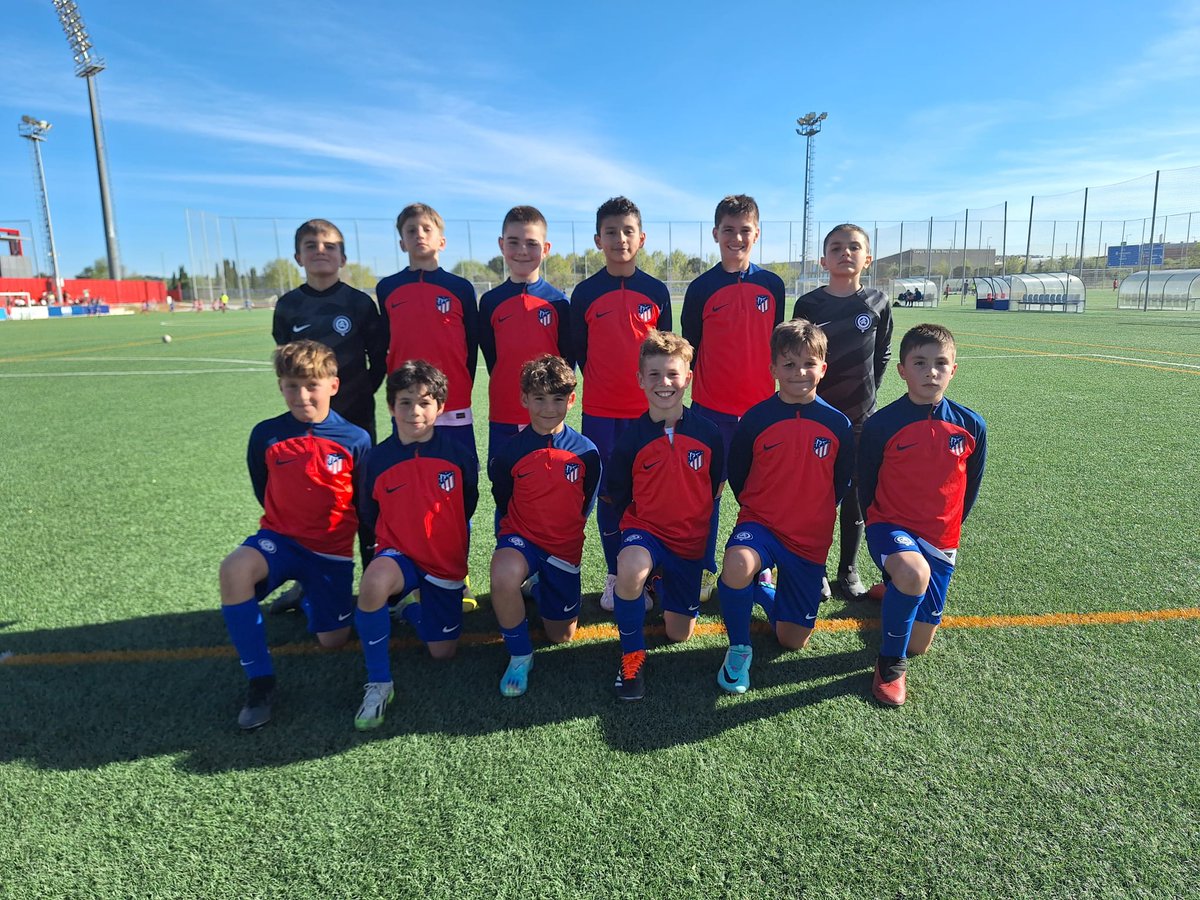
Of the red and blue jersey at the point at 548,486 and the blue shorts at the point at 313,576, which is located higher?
the red and blue jersey at the point at 548,486

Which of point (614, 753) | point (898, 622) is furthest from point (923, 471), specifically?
point (614, 753)

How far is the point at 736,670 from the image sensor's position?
2.59m

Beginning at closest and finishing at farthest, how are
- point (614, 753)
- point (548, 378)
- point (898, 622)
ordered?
point (614, 753) → point (898, 622) → point (548, 378)

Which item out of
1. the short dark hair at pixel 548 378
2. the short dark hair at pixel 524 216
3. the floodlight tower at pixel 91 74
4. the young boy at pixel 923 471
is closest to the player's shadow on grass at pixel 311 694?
the young boy at pixel 923 471

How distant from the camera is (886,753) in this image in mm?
2189

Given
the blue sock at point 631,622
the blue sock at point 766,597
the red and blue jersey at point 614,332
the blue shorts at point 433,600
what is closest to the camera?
the blue sock at point 631,622

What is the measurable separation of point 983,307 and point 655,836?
115 feet

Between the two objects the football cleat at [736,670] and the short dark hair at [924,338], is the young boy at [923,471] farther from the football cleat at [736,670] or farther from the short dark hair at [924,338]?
the football cleat at [736,670]

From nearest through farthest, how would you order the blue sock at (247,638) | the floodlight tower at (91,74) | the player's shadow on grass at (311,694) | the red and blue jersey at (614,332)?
the player's shadow on grass at (311,694) → the blue sock at (247,638) → the red and blue jersey at (614,332) → the floodlight tower at (91,74)

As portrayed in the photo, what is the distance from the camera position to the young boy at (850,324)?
10.7 ft

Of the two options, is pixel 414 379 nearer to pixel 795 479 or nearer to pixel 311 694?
pixel 311 694

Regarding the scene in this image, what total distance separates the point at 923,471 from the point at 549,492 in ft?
5.19

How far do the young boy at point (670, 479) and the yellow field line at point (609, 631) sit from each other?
0.31 m

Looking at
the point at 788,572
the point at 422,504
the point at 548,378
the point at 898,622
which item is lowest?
the point at 898,622
